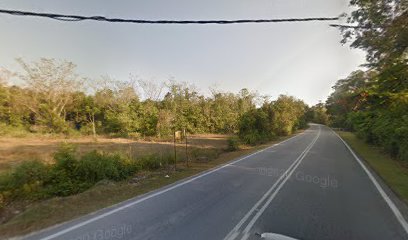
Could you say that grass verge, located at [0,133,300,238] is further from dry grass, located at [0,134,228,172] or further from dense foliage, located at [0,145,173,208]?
dry grass, located at [0,134,228,172]

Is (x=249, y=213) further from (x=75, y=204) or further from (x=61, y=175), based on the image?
(x=61, y=175)

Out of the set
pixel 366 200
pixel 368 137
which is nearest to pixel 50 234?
pixel 366 200

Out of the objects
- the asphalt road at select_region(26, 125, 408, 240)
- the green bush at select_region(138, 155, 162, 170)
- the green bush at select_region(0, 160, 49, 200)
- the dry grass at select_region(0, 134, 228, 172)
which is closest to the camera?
the asphalt road at select_region(26, 125, 408, 240)

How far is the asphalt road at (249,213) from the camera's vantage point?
4.96 meters

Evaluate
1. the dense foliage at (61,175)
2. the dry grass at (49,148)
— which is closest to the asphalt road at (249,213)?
the dense foliage at (61,175)

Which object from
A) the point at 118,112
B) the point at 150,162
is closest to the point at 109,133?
the point at 118,112

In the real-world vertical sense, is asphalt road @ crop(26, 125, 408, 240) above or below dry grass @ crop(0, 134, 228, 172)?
below

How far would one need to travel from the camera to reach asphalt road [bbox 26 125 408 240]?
195 inches

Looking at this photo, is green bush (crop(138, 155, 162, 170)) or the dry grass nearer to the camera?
green bush (crop(138, 155, 162, 170))

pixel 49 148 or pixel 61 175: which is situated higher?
pixel 49 148

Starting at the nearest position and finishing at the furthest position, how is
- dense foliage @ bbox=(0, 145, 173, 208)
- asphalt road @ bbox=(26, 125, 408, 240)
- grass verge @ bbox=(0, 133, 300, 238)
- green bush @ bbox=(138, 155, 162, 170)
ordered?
asphalt road @ bbox=(26, 125, 408, 240) → grass verge @ bbox=(0, 133, 300, 238) → dense foliage @ bbox=(0, 145, 173, 208) → green bush @ bbox=(138, 155, 162, 170)

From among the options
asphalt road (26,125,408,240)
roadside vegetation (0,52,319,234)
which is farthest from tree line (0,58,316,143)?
asphalt road (26,125,408,240)

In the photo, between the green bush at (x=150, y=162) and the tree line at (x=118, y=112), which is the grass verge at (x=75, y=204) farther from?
the tree line at (x=118, y=112)

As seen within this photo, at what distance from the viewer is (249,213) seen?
6.15 m
